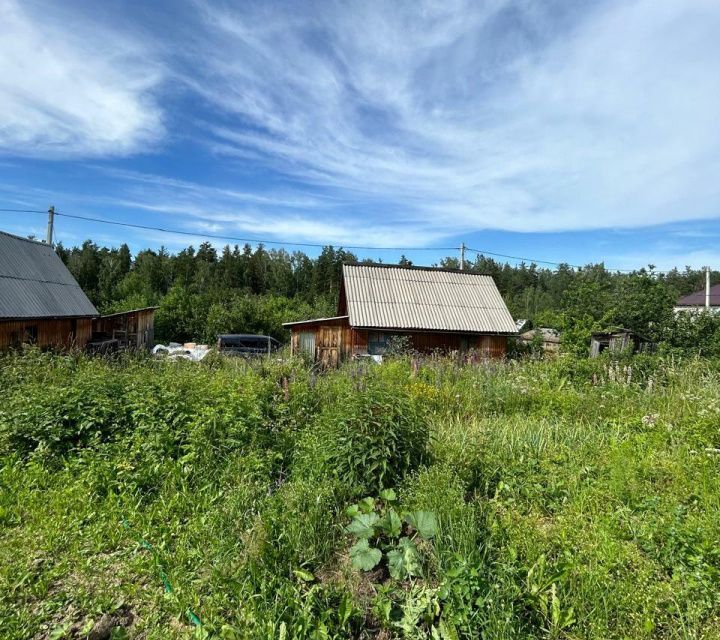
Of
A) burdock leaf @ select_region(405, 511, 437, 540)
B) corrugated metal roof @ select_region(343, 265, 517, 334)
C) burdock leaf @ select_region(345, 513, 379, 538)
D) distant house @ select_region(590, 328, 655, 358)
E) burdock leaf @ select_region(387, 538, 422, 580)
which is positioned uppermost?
Result: corrugated metal roof @ select_region(343, 265, 517, 334)

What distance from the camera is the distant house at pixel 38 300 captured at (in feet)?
43.7

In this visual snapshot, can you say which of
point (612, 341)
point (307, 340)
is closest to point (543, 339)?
point (612, 341)

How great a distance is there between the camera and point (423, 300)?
17984 millimetres

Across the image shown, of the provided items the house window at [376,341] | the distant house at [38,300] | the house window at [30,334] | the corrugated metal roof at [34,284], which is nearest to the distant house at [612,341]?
the house window at [376,341]

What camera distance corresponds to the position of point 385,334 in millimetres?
16656

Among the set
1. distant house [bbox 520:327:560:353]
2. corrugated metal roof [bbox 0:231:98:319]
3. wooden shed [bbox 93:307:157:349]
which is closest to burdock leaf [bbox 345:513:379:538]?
corrugated metal roof [bbox 0:231:98:319]

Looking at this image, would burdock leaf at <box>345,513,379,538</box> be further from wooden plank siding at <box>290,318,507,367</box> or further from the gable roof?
the gable roof

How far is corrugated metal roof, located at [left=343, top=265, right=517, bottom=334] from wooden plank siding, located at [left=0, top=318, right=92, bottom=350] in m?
10.1

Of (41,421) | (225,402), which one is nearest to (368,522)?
(225,402)

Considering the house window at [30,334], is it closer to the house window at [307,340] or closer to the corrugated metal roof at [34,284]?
the corrugated metal roof at [34,284]

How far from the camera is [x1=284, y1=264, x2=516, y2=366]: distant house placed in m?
16.5

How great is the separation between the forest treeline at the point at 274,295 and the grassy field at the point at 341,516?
10703 mm

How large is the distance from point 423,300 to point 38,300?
577 inches

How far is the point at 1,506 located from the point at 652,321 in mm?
18492
